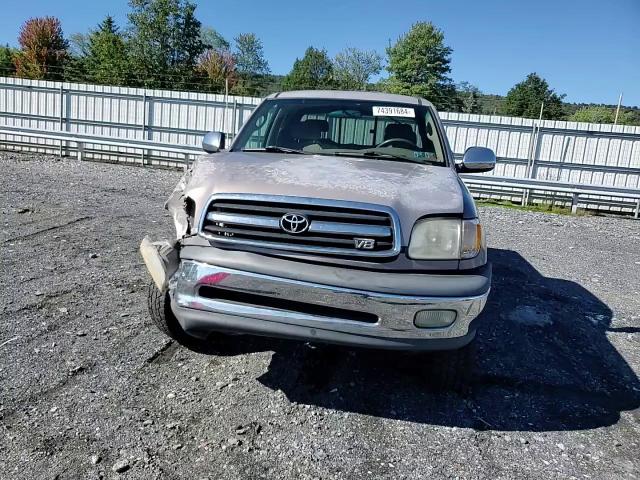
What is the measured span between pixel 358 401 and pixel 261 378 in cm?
63

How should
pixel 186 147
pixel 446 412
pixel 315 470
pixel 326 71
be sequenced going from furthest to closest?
1. pixel 326 71
2. pixel 186 147
3. pixel 446 412
4. pixel 315 470

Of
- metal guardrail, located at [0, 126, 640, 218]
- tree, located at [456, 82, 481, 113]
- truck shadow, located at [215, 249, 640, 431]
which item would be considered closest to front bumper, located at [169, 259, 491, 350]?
truck shadow, located at [215, 249, 640, 431]

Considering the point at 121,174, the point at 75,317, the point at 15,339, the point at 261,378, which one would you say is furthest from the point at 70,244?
the point at 121,174

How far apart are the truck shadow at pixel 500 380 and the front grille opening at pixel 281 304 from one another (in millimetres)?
722

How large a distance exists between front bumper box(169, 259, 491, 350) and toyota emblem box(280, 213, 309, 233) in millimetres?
274

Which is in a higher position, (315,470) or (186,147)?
(186,147)

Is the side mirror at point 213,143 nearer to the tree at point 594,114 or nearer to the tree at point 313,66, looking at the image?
the tree at point 594,114

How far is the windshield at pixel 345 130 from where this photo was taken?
3.98 meters

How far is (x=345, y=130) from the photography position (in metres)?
4.44

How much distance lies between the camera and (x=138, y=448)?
252cm

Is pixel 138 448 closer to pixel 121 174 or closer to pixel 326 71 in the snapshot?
pixel 121 174

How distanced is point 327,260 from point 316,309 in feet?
0.85

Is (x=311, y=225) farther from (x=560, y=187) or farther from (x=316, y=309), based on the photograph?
(x=560, y=187)

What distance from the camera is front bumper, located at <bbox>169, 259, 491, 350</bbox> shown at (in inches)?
102
